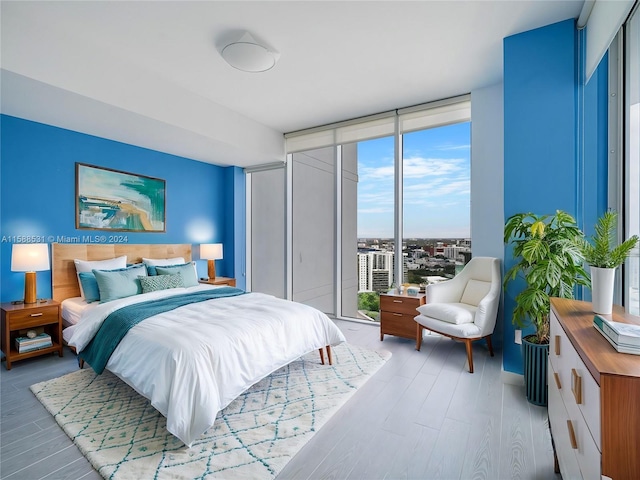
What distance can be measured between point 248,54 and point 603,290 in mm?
2924

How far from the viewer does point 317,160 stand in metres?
5.36

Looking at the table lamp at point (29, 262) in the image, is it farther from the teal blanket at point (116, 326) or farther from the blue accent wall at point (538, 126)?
the blue accent wall at point (538, 126)

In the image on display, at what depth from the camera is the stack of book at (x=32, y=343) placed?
3.02m

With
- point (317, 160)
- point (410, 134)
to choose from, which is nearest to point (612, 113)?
point (410, 134)

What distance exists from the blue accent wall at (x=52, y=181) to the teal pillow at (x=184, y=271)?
0.70m

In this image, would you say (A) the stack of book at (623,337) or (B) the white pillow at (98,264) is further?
(B) the white pillow at (98,264)

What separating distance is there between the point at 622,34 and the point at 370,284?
3534mm

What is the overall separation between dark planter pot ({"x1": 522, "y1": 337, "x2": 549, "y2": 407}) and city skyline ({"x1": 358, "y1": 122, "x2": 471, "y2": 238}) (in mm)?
1727

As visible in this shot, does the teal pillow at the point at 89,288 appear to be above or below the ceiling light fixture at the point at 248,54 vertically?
below

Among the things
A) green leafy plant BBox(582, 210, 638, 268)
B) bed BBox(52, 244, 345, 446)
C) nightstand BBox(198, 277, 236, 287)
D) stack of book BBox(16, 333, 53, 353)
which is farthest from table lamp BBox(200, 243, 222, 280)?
green leafy plant BBox(582, 210, 638, 268)

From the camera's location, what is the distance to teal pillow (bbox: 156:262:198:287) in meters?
3.93

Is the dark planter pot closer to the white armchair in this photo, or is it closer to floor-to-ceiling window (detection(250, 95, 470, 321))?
the white armchair

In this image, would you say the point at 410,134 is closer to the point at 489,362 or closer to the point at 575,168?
the point at 575,168

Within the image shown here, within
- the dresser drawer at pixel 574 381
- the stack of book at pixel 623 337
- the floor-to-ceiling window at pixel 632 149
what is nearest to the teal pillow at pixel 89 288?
the dresser drawer at pixel 574 381
